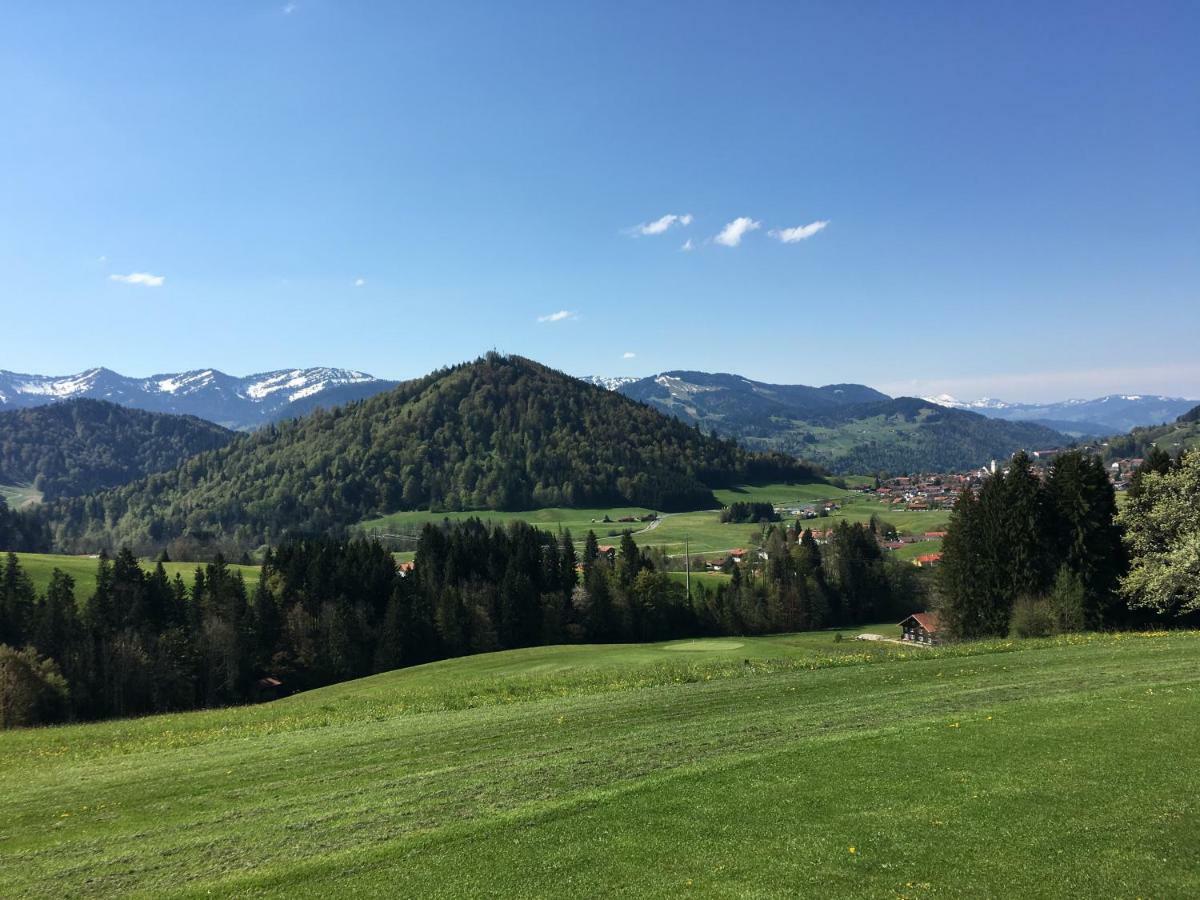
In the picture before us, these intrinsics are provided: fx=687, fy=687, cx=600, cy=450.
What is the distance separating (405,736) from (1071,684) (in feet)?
71.9

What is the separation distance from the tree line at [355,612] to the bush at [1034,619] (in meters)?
50.8

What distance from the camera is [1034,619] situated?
49750mm

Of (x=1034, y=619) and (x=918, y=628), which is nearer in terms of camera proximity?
(x=1034, y=619)

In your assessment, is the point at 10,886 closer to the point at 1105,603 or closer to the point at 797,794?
the point at 797,794

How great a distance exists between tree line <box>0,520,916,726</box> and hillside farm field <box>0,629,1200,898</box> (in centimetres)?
4166

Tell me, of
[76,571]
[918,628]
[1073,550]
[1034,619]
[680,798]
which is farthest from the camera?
[76,571]

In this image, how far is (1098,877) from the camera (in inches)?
399

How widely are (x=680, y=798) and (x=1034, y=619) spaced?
46240mm

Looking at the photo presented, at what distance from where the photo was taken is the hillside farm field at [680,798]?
1126cm

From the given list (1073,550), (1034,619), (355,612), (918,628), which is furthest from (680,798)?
(918,628)

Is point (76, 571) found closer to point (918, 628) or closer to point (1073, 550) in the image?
point (918, 628)

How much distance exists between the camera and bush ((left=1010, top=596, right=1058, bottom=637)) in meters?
48.9

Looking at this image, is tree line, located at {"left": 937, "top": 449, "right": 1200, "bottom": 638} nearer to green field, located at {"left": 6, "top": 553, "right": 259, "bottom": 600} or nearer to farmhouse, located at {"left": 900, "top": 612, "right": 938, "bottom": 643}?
farmhouse, located at {"left": 900, "top": 612, "right": 938, "bottom": 643}

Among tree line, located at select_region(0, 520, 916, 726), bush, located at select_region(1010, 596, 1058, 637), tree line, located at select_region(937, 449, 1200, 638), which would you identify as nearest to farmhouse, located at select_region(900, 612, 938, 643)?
tree line, located at select_region(0, 520, 916, 726)
